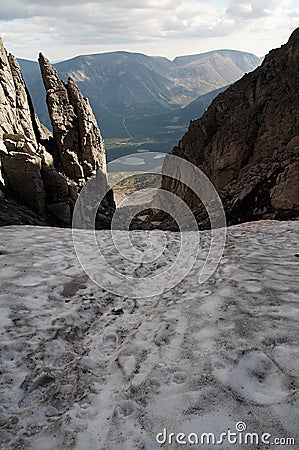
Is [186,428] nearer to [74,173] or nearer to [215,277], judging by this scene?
[215,277]

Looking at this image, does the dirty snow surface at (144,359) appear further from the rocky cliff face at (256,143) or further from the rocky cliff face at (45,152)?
the rocky cliff face at (256,143)

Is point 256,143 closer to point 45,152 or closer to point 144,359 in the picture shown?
point 45,152

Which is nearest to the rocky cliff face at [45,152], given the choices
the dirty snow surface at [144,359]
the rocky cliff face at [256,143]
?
the rocky cliff face at [256,143]

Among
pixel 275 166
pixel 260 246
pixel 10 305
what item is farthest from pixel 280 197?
pixel 10 305

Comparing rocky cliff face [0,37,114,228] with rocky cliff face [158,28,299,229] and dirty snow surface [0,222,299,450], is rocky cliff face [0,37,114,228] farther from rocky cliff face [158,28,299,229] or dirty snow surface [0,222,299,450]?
dirty snow surface [0,222,299,450]

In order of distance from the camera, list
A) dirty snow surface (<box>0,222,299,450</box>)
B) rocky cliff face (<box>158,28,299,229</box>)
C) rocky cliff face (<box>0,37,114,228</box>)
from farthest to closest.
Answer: rocky cliff face (<box>0,37,114,228</box>)
rocky cliff face (<box>158,28,299,229</box>)
dirty snow surface (<box>0,222,299,450</box>)

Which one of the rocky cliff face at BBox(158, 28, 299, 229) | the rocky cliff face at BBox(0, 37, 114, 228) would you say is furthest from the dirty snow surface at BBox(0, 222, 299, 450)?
the rocky cliff face at BBox(158, 28, 299, 229)
